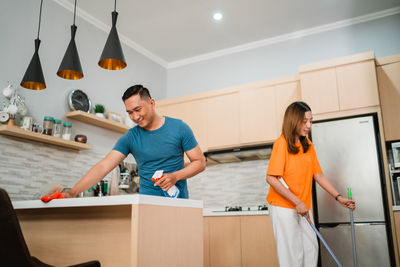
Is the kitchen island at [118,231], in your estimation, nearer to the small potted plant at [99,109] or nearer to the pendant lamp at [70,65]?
the pendant lamp at [70,65]

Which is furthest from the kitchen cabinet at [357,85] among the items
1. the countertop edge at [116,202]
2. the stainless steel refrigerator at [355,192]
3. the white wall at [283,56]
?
the countertop edge at [116,202]

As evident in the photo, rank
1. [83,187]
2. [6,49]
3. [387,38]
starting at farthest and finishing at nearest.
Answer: [387,38]
[6,49]
[83,187]

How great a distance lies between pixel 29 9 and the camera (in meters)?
3.44

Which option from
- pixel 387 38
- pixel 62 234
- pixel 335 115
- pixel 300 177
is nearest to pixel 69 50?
pixel 62 234

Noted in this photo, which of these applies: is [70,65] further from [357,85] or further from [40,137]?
[357,85]

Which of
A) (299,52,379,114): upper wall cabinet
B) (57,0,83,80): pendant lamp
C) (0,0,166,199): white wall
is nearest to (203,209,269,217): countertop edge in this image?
(299,52,379,114): upper wall cabinet

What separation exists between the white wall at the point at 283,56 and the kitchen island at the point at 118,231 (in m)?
3.25

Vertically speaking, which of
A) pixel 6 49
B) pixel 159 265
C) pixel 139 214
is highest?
pixel 6 49

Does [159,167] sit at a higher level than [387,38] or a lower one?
lower

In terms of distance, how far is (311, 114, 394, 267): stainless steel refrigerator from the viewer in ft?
10.1

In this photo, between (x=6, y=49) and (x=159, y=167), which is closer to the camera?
(x=159, y=167)

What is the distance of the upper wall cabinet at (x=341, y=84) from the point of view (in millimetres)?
3404

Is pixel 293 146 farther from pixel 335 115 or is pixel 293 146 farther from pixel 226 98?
pixel 226 98

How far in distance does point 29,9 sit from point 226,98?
2.37m
